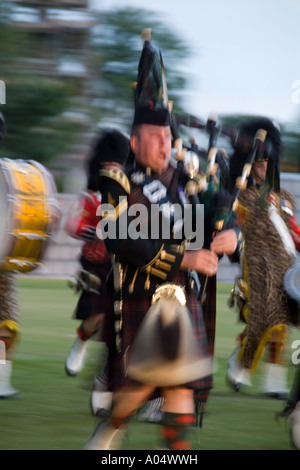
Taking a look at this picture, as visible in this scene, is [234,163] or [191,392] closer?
[191,392]

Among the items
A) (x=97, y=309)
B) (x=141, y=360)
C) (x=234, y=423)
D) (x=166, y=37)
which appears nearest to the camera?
(x=141, y=360)

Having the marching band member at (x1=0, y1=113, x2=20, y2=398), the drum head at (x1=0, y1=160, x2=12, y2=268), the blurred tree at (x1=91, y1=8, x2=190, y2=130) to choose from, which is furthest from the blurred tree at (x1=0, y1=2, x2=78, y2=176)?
the drum head at (x1=0, y1=160, x2=12, y2=268)

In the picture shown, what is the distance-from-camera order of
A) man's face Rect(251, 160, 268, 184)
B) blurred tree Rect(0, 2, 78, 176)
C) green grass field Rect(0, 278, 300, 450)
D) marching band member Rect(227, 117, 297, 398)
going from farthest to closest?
blurred tree Rect(0, 2, 78, 176) < man's face Rect(251, 160, 268, 184) < marching band member Rect(227, 117, 297, 398) < green grass field Rect(0, 278, 300, 450)

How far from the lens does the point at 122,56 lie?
1188 inches

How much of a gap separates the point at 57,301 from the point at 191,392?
30.2ft

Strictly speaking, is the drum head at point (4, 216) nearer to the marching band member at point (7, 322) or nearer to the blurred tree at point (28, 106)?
the marching band member at point (7, 322)

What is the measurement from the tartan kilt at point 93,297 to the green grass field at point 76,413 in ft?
1.04

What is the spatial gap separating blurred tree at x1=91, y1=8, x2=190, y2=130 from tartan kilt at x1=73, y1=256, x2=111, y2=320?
2174 centimetres

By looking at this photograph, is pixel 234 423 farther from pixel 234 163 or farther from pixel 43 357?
pixel 43 357

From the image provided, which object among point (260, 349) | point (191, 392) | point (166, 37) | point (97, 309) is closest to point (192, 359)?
point (191, 392)

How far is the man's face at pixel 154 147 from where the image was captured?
12.3ft

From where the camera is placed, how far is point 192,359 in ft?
11.6

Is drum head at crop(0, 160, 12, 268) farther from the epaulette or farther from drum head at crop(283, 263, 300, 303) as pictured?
drum head at crop(283, 263, 300, 303)

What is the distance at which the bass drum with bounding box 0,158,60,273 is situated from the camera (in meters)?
4.89
